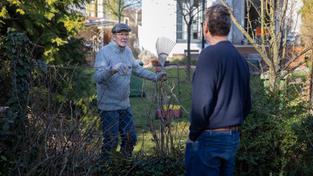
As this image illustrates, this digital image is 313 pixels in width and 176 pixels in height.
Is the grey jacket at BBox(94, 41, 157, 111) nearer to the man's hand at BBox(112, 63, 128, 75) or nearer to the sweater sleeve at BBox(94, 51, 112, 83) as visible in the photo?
the sweater sleeve at BBox(94, 51, 112, 83)

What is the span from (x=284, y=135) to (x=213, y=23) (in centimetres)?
215

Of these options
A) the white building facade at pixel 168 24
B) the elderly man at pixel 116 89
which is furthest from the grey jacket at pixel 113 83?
the white building facade at pixel 168 24

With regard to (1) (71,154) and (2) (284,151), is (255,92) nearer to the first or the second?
(2) (284,151)

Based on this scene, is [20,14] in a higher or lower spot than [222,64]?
higher

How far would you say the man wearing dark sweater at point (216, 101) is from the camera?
3385 mm

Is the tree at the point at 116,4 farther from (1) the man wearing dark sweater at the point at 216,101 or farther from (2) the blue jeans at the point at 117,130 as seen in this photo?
(1) the man wearing dark sweater at the point at 216,101

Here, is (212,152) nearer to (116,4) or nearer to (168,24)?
(168,24)

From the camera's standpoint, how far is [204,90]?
3.35 metres

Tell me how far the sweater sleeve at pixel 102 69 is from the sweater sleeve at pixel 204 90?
183 cm

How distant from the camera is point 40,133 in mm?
4109

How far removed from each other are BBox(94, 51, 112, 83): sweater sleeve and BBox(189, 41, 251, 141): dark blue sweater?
1816mm

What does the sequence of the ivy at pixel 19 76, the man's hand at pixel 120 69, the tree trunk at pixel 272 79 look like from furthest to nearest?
the tree trunk at pixel 272 79 < the man's hand at pixel 120 69 < the ivy at pixel 19 76

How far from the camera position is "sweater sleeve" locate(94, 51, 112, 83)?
513 centimetres

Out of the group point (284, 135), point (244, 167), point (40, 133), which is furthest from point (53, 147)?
point (284, 135)
